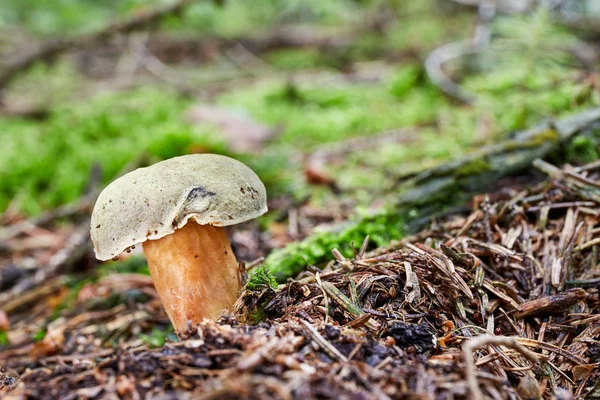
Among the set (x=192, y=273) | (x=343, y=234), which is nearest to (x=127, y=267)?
(x=192, y=273)

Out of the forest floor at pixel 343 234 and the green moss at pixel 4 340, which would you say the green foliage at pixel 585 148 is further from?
the green moss at pixel 4 340

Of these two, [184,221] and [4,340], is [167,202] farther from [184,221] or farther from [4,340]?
[4,340]

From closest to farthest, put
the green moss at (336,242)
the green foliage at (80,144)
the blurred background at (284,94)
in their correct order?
1. the green moss at (336,242)
2. the blurred background at (284,94)
3. the green foliage at (80,144)

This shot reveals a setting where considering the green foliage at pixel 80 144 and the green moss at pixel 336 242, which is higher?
the green foliage at pixel 80 144

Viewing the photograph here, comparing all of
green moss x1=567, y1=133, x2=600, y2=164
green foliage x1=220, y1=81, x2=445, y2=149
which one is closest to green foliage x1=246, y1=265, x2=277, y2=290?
green moss x1=567, y1=133, x2=600, y2=164

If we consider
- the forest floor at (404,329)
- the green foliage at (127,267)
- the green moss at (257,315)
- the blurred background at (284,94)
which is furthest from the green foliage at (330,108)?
the green moss at (257,315)

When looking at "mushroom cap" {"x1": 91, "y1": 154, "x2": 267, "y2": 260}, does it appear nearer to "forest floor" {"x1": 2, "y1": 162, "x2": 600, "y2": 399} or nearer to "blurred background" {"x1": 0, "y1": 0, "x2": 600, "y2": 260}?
"forest floor" {"x1": 2, "y1": 162, "x2": 600, "y2": 399}

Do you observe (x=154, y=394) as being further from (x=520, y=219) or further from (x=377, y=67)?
(x=377, y=67)
